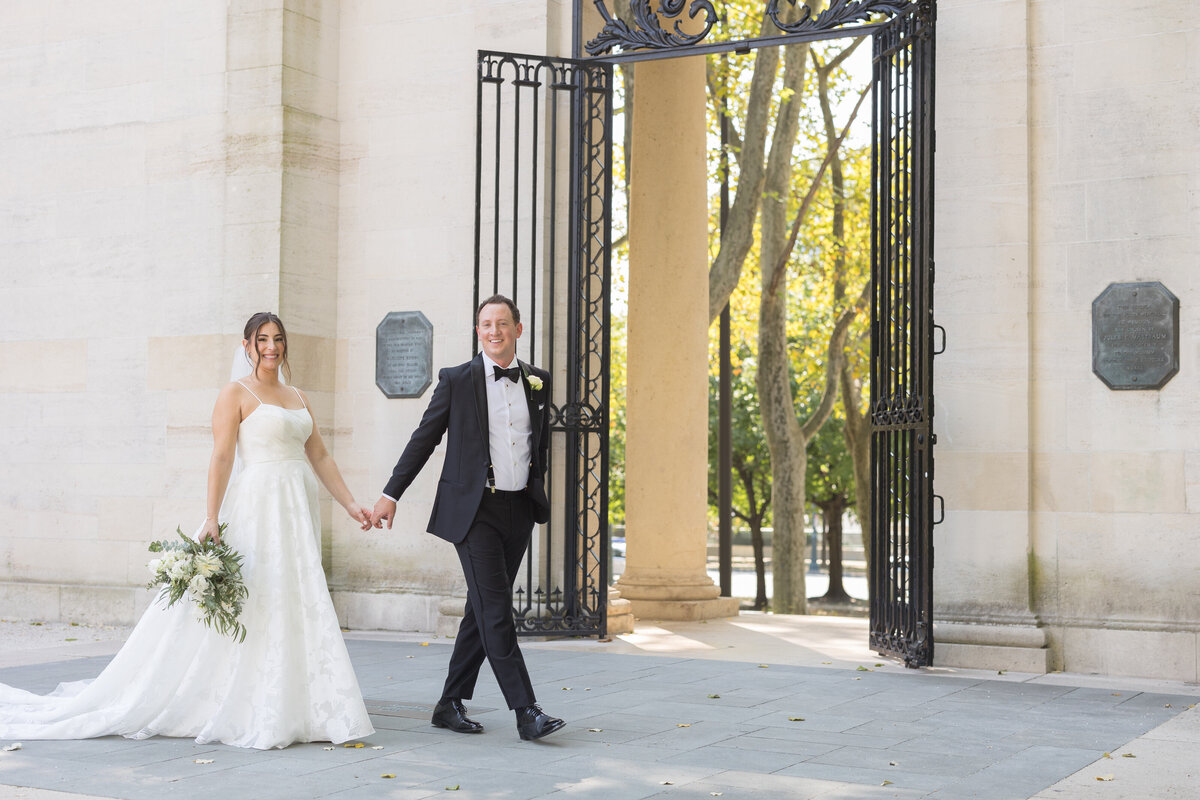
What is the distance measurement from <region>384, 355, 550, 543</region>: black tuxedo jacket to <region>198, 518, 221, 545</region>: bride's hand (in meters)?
0.89

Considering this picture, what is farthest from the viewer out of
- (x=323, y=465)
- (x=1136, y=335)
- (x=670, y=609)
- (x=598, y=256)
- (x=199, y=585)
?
(x=670, y=609)

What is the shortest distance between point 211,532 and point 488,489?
1.37 m

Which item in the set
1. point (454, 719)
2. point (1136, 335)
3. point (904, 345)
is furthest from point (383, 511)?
point (1136, 335)

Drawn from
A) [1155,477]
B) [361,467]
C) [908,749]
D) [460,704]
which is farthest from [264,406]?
[1155,477]

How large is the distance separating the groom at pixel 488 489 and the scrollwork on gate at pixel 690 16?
167 inches

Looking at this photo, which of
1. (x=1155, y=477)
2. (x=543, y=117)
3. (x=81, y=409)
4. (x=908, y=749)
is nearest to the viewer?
(x=908, y=749)

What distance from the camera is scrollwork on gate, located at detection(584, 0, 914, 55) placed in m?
9.86

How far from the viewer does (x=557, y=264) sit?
36.7ft

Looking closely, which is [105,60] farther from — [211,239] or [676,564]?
[676,564]

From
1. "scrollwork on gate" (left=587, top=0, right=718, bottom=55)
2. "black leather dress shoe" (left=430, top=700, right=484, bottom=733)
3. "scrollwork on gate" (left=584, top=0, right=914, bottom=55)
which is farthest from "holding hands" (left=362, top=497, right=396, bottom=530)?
"scrollwork on gate" (left=587, top=0, right=718, bottom=55)

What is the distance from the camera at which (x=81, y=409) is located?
12398 mm

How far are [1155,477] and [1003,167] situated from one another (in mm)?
2380

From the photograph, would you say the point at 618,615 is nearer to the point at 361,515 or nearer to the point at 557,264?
the point at 557,264

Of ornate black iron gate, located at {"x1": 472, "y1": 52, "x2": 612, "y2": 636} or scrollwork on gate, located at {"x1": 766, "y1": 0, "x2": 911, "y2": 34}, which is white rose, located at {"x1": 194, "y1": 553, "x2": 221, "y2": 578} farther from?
scrollwork on gate, located at {"x1": 766, "y1": 0, "x2": 911, "y2": 34}
